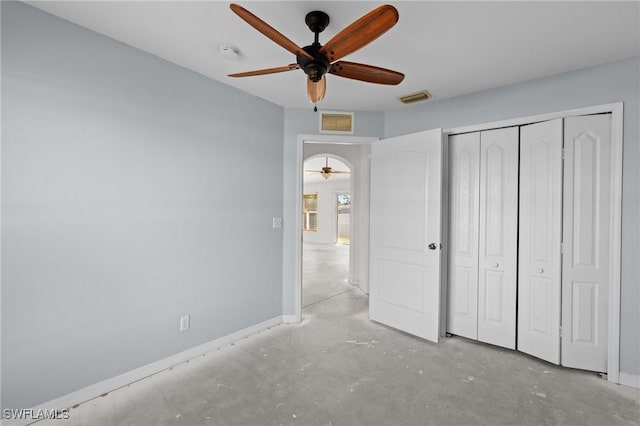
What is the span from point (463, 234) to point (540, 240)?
24.9 inches

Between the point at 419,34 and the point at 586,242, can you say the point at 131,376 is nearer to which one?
the point at 419,34

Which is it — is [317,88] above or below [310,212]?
above

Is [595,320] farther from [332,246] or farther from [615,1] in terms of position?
[332,246]

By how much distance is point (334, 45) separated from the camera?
4.73 ft

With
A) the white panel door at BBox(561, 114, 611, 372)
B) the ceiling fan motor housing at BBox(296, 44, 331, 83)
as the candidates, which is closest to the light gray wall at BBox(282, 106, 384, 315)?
the ceiling fan motor housing at BBox(296, 44, 331, 83)

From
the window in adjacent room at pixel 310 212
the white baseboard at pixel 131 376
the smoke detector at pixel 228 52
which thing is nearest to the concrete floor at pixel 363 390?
the white baseboard at pixel 131 376

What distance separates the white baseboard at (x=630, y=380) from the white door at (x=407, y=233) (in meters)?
1.30

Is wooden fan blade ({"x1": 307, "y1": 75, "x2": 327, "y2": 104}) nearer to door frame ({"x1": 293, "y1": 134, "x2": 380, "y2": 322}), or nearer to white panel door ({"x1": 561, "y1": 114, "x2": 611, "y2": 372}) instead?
door frame ({"x1": 293, "y1": 134, "x2": 380, "y2": 322})

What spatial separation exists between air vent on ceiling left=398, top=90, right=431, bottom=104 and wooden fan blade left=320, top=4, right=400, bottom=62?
171 centimetres

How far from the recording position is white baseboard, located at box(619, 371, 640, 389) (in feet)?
7.23

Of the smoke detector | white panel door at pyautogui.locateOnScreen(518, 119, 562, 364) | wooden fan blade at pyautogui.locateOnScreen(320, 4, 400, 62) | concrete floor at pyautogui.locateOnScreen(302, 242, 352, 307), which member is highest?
the smoke detector

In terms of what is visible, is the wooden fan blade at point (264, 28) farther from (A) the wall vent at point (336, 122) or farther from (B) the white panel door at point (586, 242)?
(B) the white panel door at point (586, 242)

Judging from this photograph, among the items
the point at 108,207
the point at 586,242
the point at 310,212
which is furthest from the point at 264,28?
the point at 310,212

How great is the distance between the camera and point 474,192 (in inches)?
117
